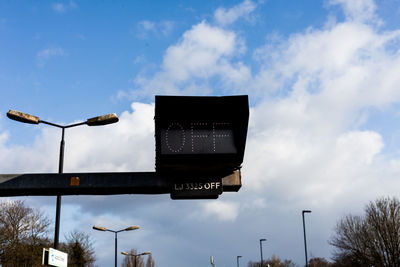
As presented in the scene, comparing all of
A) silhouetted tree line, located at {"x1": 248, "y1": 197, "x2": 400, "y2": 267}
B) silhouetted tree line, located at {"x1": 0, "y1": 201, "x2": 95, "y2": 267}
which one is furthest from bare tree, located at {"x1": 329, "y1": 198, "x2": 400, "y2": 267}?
silhouetted tree line, located at {"x1": 0, "y1": 201, "x2": 95, "y2": 267}

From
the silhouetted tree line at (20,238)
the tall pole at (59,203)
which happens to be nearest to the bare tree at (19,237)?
the silhouetted tree line at (20,238)

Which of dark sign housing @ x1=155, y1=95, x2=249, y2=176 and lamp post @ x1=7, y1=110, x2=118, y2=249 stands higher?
lamp post @ x1=7, y1=110, x2=118, y2=249

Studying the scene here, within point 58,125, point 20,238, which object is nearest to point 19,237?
point 20,238

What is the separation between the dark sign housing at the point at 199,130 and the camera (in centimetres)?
773

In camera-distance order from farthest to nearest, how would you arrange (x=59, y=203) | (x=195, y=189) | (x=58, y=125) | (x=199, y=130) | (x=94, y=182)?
1. (x=58, y=125)
2. (x=59, y=203)
3. (x=94, y=182)
4. (x=195, y=189)
5. (x=199, y=130)

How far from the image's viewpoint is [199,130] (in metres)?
7.91

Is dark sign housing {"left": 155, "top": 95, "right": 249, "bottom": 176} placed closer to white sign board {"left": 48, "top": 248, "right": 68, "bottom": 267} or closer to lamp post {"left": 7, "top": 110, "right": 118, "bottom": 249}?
white sign board {"left": 48, "top": 248, "right": 68, "bottom": 267}

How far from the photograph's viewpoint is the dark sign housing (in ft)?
25.4

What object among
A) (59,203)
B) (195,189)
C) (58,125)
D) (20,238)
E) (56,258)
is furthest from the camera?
(20,238)

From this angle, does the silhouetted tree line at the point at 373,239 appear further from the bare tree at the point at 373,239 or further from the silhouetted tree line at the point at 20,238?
the silhouetted tree line at the point at 20,238

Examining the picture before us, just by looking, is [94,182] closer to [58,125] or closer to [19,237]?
[58,125]

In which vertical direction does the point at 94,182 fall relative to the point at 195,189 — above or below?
above

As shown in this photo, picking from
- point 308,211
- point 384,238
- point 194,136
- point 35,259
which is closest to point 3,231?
point 35,259

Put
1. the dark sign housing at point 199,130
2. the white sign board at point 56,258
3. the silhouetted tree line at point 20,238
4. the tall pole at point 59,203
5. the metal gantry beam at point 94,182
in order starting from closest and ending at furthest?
the dark sign housing at point 199,130 < the metal gantry beam at point 94,182 < the white sign board at point 56,258 < the tall pole at point 59,203 < the silhouetted tree line at point 20,238
